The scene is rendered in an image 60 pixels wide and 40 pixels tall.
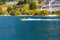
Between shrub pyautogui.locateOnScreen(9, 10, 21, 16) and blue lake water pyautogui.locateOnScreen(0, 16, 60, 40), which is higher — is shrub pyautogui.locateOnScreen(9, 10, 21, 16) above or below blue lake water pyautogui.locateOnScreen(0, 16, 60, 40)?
below

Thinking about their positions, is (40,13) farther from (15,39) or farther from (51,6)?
(15,39)

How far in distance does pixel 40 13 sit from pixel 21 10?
13757mm

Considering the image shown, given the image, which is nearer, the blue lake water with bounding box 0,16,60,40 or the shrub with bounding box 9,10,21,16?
the blue lake water with bounding box 0,16,60,40

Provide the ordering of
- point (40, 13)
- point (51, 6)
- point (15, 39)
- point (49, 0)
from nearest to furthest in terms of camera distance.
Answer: point (15, 39) < point (40, 13) < point (51, 6) < point (49, 0)

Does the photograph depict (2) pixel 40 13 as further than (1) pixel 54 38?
Yes

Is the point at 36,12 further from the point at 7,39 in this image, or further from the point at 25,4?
the point at 7,39

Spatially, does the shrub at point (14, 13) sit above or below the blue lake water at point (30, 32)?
below

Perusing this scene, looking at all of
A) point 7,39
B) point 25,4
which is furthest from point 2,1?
point 7,39

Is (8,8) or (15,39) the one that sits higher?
(15,39)

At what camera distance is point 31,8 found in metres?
133

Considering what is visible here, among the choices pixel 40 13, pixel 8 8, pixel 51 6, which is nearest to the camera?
pixel 40 13

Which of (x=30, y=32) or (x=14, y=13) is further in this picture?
(x=14, y=13)

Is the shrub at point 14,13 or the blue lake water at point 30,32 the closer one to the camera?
the blue lake water at point 30,32

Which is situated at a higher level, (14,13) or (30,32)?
(30,32)
